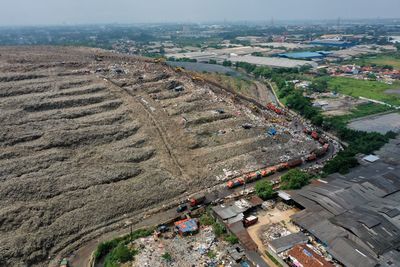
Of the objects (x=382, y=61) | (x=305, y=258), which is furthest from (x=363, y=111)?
(x=382, y=61)

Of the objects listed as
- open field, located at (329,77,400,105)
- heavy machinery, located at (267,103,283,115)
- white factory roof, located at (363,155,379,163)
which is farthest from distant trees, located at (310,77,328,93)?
white factory roof, located at (363,155,379,163)

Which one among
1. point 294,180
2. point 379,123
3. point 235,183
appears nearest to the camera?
point 294,180

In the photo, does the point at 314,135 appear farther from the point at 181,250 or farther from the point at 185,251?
the point at 181,250

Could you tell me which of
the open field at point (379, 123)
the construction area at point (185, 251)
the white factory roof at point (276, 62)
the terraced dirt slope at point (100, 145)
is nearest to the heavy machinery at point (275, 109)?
the terraced dirt slope at point (100, 145)

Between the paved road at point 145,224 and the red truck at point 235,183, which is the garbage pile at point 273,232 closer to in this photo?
the paved road at point 145,224

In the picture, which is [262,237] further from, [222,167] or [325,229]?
[222,167]

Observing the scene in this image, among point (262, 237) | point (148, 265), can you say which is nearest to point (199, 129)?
point (262, 237)

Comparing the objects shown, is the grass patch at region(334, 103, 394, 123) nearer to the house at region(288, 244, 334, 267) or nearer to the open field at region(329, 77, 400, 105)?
the open field at region(329, 77, 400, 105)
